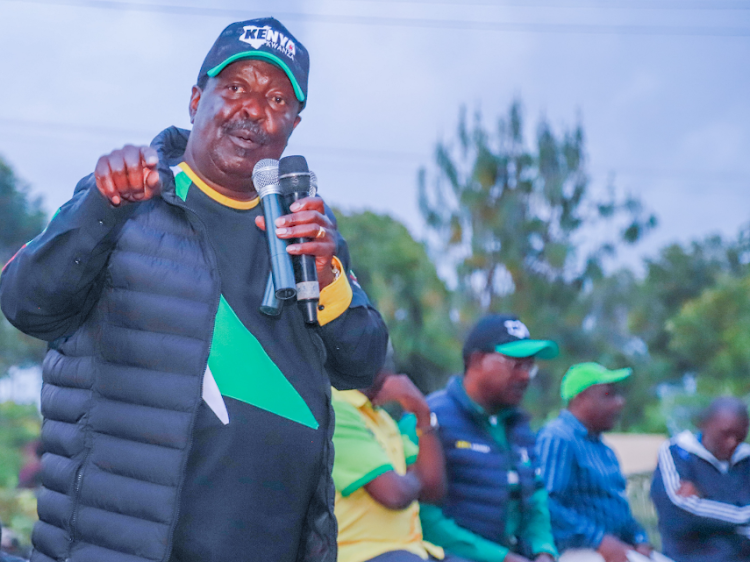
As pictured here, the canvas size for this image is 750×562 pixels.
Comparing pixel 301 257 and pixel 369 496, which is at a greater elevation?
pixel 301 257

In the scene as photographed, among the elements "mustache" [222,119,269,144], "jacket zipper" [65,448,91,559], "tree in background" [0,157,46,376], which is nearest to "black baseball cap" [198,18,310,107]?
"mustache" [222,119,269,144]

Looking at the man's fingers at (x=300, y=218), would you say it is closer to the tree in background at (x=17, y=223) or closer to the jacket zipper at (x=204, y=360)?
the jacket zipper at (x=204, y=360)

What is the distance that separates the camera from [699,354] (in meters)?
22.6

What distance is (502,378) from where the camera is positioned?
401 centimetres

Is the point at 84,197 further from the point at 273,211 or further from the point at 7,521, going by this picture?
the point at 7,521

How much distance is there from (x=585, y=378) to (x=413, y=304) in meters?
17.0

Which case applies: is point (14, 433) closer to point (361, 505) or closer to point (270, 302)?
point (361, 505)

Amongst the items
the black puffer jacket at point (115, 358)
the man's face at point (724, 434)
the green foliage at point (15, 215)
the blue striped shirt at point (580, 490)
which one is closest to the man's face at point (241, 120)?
the black puffer jacket at point (115, 358)

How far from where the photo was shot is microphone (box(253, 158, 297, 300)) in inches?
64.9

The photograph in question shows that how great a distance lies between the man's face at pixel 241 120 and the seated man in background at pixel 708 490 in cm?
400

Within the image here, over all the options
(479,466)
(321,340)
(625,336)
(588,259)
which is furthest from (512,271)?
(321,340)

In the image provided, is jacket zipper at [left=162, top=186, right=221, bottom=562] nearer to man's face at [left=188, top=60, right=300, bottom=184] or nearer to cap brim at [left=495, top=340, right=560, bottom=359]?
man's face at [left=188, top=60, right=300, bottom=184]

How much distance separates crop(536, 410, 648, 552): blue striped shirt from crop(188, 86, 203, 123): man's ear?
10.5 feet

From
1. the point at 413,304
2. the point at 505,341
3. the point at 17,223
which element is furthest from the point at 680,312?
the point at 505,341
